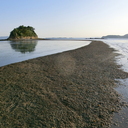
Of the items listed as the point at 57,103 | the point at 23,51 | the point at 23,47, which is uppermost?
the point at 57,103

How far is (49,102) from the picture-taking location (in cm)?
502

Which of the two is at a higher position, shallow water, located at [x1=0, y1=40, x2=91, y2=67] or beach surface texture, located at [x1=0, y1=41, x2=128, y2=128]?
beach surface texture, located at [x1=0, y1=41, x2=128, y2=128]

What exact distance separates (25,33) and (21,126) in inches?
6087

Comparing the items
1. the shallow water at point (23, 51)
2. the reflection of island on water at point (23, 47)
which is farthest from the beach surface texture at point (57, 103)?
the reflection of island on water at point (23, 47)

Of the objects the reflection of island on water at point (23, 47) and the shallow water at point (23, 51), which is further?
the reflection of island on water at point (23, 47)

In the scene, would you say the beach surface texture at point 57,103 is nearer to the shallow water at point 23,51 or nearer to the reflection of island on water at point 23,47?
the shallow water at point 23,51

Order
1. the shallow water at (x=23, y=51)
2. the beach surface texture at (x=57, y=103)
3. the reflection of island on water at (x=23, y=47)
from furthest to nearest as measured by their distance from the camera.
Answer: the reflection of island on water at (x=23, y=47), the shallow water at (x=23, y=51), the beach surface texture at (x=57, y=103)

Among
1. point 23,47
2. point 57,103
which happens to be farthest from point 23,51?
point 57,103

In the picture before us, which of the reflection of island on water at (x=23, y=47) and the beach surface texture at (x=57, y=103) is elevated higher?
the beach surface texture at (x=57, y=103)

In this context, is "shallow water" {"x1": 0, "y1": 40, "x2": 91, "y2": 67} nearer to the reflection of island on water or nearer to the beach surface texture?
the reflection of island on water

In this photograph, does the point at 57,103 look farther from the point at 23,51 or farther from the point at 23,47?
the point at 23,47

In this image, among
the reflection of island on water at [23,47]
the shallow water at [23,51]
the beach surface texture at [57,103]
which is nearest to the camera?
the beach surface texture at [57,103]

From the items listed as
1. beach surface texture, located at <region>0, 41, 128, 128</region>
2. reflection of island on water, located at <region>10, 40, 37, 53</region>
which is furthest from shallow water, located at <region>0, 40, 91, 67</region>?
beach surface texture, located at <region>0, 41, 128, 128</region>

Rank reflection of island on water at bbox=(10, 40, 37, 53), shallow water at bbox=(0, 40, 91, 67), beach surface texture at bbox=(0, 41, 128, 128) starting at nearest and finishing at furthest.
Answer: beach surface texture at bbox=(0, 41, 128, 128) < shallow water at bbox=(0, 40, 91, 67) < reflection of island on water at bbox=(10, 40, 37, 53)
